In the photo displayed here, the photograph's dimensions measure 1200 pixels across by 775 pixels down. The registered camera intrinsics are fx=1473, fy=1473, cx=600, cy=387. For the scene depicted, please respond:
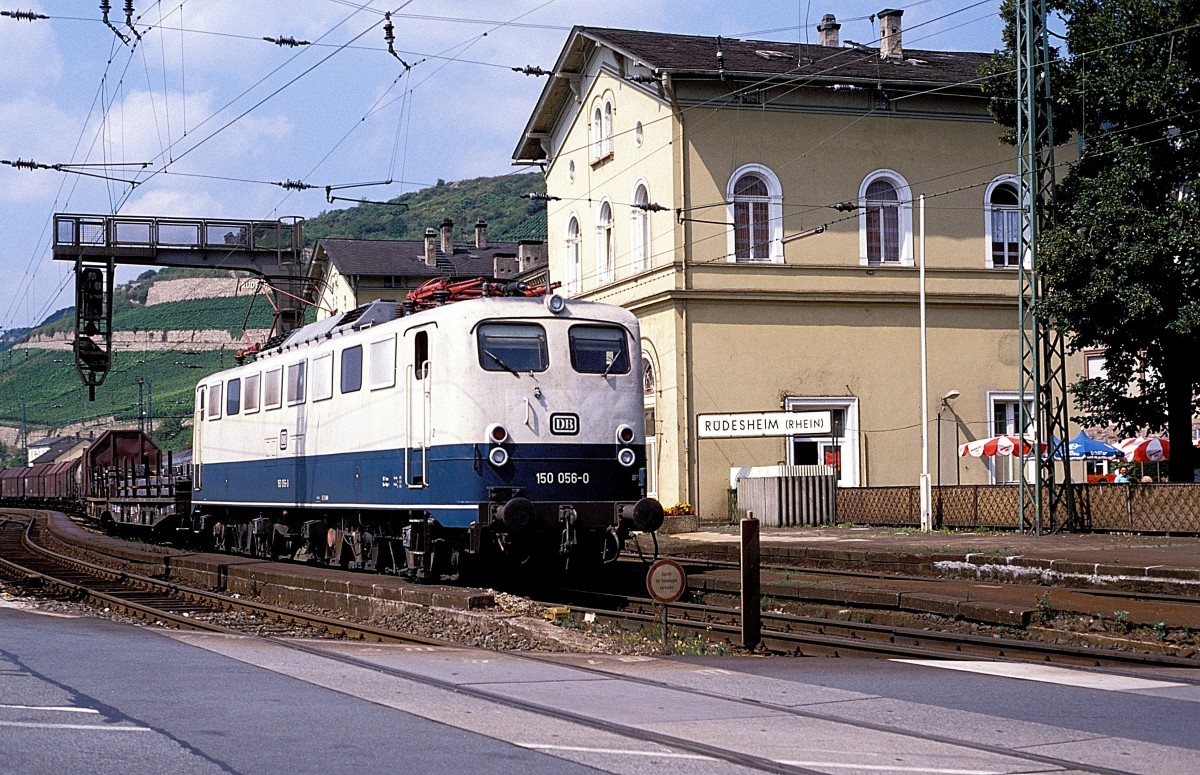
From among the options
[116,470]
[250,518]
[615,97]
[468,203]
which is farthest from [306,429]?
[468,203]

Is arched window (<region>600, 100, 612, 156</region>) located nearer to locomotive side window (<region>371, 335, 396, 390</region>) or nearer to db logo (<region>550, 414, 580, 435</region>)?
locomotive side window (<region>371, 335, 396, 390</region>)

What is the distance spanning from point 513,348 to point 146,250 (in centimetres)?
2742

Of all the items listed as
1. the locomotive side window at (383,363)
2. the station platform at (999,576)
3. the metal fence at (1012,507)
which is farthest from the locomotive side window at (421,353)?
the metal fence at (1012,507)

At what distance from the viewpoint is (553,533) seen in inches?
677

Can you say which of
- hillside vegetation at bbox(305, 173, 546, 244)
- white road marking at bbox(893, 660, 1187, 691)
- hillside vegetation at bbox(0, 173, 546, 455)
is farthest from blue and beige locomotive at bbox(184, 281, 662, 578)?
hillside vegetation at bbox(305, 173, 546, 244)

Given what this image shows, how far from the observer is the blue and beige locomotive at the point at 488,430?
56.2ft

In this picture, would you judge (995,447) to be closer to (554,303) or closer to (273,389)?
(273,389)

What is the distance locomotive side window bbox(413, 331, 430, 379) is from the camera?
17734mm

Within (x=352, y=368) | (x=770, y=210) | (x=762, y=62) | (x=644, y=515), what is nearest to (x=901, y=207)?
(x=770, y=210)

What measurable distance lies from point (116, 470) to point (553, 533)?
93.4 ft

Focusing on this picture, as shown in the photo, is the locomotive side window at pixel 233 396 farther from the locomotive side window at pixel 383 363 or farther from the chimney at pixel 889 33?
the chimney at pixel 889 33

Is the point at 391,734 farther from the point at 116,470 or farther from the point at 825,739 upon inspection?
the point at 116,470

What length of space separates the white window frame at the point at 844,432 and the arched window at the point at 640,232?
524 cm

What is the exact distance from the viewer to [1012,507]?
29.0 meters
